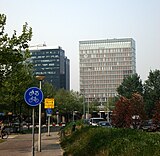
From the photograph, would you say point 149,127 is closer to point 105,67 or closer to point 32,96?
point 32,96

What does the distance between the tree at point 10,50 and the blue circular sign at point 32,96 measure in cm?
653

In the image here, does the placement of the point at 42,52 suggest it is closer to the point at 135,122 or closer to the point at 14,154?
the point at 135,122

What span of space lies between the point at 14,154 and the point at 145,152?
10.9 metres

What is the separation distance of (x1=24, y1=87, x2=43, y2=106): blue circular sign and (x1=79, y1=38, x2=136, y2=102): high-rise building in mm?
138422

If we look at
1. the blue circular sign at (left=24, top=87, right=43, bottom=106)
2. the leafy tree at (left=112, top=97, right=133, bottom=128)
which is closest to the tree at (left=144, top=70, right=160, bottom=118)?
the leafy tree at (left=112, top=97, right=133, bottom=128)

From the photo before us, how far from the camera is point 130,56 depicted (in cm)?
15450

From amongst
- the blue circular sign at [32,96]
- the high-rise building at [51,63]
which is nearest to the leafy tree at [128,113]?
the blue circular sign at [32,96]

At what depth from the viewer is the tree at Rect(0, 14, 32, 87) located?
20.9 m

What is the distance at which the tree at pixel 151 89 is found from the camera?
71.2m

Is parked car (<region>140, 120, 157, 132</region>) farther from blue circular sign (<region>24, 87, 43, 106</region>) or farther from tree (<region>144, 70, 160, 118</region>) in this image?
tree (<region>144, 70, 160, 118</region>)

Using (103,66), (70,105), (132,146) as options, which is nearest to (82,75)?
(103,66)

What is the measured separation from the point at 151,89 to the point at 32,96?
61961 mm

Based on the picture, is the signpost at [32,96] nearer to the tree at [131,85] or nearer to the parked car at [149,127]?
the parked car at [149,127]

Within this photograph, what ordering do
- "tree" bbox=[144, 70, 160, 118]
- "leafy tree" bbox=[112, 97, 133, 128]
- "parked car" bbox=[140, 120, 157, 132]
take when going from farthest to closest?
"tree" bbox=[144, 70, 160, 118] < "leafy tree" bbox=[112, 97, 133, 128] < "parked car" bbox=[140, 120, 157, 132]
